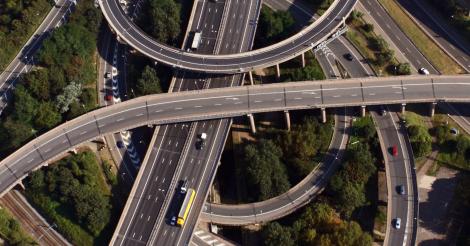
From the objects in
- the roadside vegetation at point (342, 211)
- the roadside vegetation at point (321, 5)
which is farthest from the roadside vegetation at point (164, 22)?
the roadside vegetation at point (342, 211)

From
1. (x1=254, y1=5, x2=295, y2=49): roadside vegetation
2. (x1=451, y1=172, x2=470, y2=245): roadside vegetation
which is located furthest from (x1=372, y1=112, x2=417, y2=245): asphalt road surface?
(x1=254, y1=5, x2=295, y2=49): roadside vegetation

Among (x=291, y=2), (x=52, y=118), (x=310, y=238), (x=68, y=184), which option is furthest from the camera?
(x=291, y=2)

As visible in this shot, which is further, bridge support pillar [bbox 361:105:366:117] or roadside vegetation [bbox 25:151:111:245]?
bridge support pillar [bbox 361:105:366:117]

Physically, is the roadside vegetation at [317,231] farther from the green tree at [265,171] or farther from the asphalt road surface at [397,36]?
the asphalt road surface at [397,36]

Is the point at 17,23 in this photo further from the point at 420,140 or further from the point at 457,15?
the point at 457,15

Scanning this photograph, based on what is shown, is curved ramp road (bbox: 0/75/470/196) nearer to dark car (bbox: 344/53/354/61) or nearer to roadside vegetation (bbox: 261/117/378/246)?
roadside vegetation (bbox: 261/117/378/246)

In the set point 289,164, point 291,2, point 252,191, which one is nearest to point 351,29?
point 291,2

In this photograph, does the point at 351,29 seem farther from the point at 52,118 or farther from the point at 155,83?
the point at 52,118
